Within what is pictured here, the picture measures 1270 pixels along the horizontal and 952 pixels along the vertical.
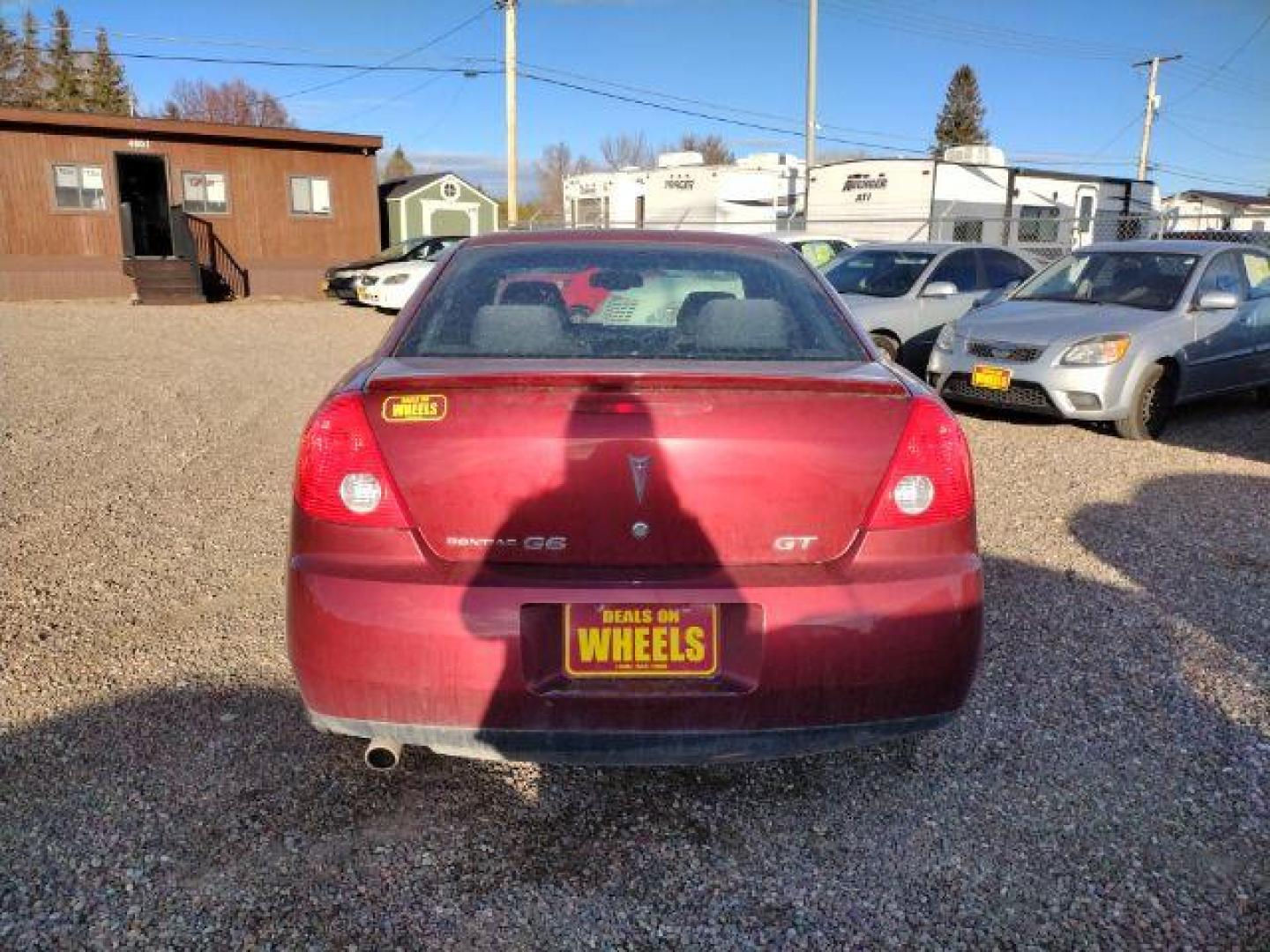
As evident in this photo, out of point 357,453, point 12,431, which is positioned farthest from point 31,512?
point 357,453

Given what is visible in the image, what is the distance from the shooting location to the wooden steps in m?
20.2

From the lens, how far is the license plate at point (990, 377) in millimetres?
7434

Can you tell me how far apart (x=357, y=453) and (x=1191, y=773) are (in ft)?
8.21

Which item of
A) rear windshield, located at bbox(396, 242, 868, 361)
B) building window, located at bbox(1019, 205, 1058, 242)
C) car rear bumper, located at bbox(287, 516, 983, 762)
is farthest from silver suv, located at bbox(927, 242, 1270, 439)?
building window, located at bbox(1019, 205, 1058, 242)

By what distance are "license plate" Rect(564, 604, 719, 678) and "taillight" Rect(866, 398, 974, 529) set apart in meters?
0.47

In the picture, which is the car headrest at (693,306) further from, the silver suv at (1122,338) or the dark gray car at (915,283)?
the dark gray car at (915,283)

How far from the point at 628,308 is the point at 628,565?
4.52 feet

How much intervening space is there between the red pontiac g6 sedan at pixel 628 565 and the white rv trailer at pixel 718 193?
21428 millimetres

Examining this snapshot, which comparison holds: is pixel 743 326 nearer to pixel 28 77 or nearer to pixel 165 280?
pixel 165 280

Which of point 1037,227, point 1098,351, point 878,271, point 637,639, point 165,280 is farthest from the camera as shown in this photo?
point 1037,227

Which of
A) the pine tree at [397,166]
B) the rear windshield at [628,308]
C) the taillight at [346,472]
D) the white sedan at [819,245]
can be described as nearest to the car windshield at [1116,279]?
the white sedan at [819,245]

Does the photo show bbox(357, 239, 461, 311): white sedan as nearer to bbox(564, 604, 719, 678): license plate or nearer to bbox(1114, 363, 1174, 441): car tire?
bbox(1114, 363, 1174, 441): car tire

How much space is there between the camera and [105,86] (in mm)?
57531

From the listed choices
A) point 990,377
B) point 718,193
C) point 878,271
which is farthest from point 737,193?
point 990,377
